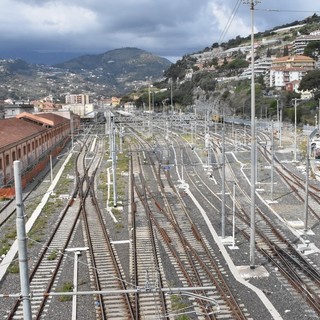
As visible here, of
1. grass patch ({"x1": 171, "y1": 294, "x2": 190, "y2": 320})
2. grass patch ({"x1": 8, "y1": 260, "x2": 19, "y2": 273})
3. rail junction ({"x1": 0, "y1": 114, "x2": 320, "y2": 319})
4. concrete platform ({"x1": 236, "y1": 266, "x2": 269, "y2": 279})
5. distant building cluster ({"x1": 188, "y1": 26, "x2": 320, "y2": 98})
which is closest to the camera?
grass patch ({"x1": 171, "y1": 294, "x2": 190, "y2": 320})

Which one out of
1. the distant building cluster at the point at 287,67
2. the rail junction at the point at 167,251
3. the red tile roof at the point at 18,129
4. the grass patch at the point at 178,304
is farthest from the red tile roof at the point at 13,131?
the distant building cluster at the point at 287,67

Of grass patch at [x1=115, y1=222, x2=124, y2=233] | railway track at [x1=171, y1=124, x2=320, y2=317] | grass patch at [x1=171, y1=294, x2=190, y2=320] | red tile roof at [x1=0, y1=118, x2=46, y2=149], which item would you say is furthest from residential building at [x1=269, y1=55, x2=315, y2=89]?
grass patch at [x1=171, y1=294, x2=190, y2=320]

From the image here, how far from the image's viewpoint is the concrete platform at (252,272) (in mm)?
13836

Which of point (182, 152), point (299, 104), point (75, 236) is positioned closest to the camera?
point (75, 236)

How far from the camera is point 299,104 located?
264 ft

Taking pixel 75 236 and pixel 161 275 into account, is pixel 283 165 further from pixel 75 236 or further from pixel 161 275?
pixel 161 275

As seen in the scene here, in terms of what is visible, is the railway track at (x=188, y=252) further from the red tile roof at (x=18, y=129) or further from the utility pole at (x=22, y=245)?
the red tile roof at (x=18, y=129)

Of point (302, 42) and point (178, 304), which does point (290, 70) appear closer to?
point (302, 42)

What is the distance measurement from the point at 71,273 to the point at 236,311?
525 cm

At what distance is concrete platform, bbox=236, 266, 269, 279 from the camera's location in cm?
1384

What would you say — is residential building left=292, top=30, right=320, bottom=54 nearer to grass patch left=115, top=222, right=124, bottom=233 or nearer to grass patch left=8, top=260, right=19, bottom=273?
grass patch left=115, top=222, right=124, bottom=233

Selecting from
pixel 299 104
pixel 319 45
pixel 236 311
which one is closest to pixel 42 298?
pixel 236 311

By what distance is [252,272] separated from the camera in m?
14.1

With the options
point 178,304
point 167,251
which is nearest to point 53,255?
point 167,251
